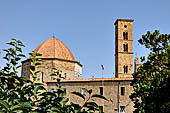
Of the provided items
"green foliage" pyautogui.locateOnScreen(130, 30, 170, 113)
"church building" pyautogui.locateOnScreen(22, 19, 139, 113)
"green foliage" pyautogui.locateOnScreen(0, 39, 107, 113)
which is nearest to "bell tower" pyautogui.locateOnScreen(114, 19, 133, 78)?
"church building" pyautogui.locateOnScreen(22, 19, 139, 113)

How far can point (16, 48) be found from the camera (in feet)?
9.21

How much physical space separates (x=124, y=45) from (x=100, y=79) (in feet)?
45.9

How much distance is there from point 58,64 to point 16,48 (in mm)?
33793

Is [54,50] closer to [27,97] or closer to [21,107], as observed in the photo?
[27,97]

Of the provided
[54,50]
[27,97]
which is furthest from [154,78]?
[54,50]

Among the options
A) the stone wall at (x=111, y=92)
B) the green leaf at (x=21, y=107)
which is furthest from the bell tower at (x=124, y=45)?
the green leaf at (x=21, y=107)

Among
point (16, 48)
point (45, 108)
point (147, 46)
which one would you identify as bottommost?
point (45, 108)

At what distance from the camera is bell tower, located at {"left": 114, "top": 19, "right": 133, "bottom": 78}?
1613 inches

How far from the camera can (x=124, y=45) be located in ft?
139

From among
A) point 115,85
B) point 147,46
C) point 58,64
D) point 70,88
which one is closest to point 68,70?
point 58,64

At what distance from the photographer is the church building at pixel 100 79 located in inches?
1151

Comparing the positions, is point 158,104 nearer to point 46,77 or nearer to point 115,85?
point 115,85

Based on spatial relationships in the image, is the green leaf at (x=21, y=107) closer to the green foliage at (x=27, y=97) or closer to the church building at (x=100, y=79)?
the green foliage at (x=27, y=97)

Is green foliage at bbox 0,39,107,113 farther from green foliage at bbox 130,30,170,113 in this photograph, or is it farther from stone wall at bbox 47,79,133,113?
stone wall at bbox 47,79,133,113
